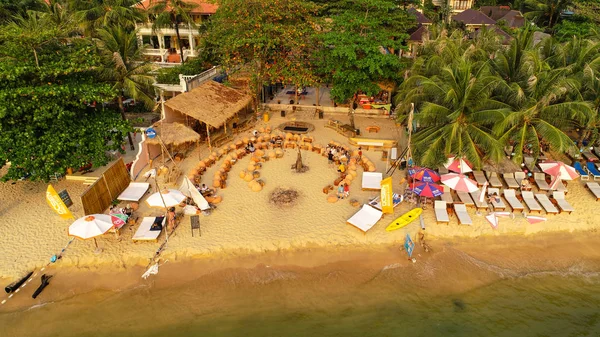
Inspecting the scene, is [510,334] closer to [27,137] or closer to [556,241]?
[556,241]

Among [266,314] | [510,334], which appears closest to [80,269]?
[266,314]

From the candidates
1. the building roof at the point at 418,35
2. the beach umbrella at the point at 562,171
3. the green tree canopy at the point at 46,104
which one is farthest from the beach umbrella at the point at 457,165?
the building roof at the point at 418,35

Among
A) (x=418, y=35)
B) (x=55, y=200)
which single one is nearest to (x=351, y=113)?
(x=418, y=35)

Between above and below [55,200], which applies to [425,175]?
below

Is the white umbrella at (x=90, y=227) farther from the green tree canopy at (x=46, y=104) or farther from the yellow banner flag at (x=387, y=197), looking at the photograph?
the yellow banner flag at (x=387, y=197)

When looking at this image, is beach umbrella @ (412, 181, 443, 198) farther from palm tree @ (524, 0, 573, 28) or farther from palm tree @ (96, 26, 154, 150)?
palm tree @ (524, 0, 573, 28)

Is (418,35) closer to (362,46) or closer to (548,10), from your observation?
(362,46)
